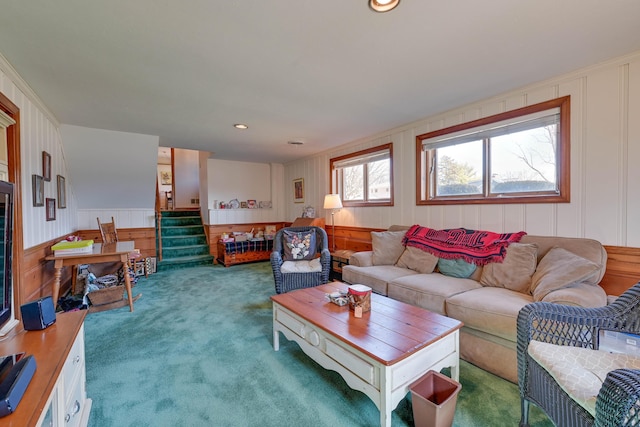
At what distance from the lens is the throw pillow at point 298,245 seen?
140 inches

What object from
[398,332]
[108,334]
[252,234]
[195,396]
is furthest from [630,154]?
[252,234]

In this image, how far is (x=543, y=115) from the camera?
243cm

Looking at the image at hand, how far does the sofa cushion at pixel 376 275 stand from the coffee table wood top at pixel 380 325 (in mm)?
532

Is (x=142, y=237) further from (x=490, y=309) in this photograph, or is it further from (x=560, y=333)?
(x=560, y=333)

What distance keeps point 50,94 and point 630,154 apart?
491 centimetres

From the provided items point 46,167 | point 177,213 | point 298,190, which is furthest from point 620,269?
point 177,213

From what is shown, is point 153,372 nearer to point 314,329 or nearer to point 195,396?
point 195,396

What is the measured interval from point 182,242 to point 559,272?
5866 mm

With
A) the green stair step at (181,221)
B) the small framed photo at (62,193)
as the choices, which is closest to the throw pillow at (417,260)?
the small framed photo at (62,193)

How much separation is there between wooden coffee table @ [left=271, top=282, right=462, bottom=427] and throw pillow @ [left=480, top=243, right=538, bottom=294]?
880mm

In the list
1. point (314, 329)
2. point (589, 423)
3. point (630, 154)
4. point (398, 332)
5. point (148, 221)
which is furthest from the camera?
point (148, 221)

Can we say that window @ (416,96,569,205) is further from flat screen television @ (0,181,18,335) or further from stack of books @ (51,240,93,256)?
stack of books @ (51,240,93,256)

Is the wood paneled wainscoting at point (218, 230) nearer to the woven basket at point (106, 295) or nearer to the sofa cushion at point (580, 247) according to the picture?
the woven basket at point (106, 295)

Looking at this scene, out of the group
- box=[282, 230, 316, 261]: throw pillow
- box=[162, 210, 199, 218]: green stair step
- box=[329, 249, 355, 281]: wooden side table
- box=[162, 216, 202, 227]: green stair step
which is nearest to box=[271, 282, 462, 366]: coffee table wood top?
box=[282, 230, 316, 261]: throw pillow
